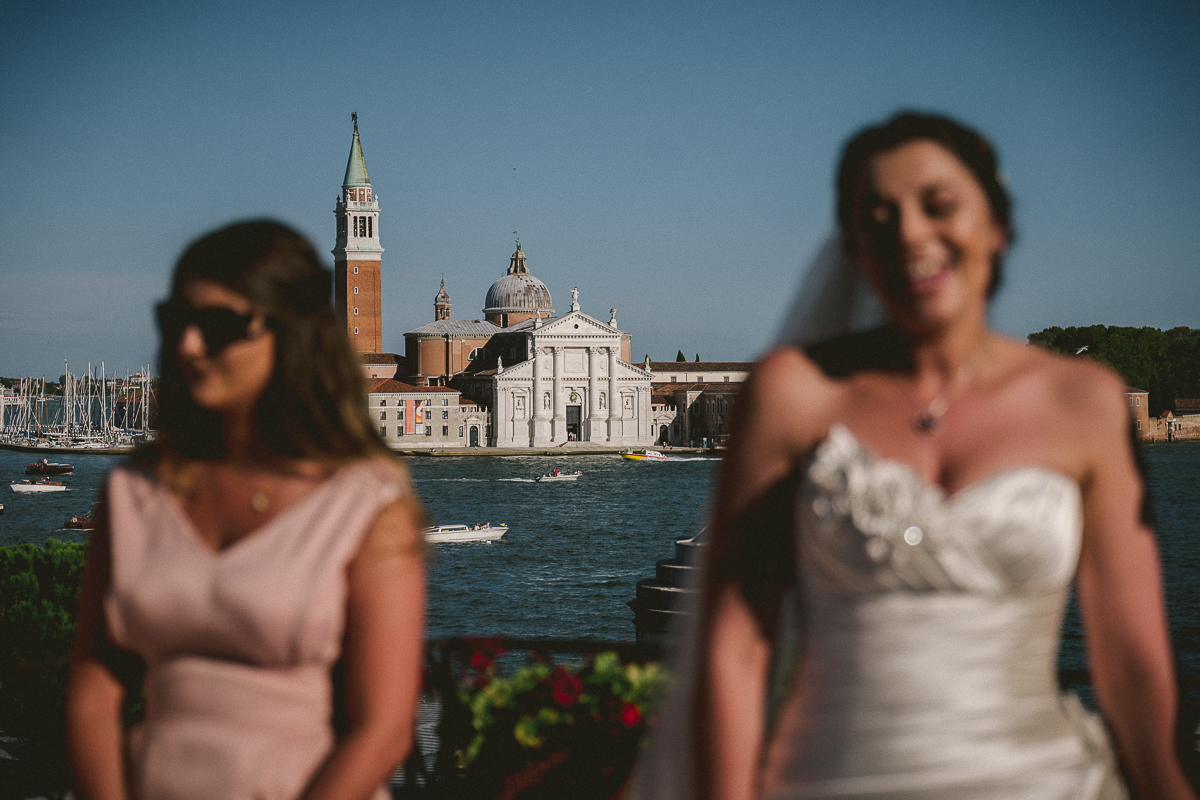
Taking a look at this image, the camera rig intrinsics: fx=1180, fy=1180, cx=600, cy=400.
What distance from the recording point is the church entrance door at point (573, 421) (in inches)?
2729

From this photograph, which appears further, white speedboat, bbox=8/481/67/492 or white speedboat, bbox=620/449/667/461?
white speedboat, bbox=620/449/667/461

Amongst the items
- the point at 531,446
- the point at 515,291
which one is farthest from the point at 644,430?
the point at 515,291

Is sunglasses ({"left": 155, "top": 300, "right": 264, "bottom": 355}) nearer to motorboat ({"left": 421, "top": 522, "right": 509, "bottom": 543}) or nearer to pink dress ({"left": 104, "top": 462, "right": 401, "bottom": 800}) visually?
pink dress ({"left": 104, "top": 462, "right": 401, "bottom": 800})

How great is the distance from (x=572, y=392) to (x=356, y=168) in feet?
64.8

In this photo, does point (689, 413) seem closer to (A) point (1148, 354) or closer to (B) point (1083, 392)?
(A) point (1148, 354)

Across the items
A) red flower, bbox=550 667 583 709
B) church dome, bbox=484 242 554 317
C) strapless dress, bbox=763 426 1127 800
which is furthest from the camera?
church dome, bbox=484 242 554 317

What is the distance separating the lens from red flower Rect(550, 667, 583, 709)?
2.66 m

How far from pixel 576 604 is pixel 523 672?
2043 cm

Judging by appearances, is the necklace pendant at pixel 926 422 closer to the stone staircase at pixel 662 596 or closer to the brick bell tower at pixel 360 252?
the stone staircase at pixel 662 596

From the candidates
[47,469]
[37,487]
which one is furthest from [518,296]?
[37,487]

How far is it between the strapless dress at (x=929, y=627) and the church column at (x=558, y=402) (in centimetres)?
6625

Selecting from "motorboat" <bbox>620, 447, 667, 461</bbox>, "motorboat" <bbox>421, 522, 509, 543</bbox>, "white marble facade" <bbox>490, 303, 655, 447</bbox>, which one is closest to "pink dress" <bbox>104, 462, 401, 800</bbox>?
"motorboat" <bbox>421, 522, 509, 543</bbox>

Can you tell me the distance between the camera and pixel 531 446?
6769cm

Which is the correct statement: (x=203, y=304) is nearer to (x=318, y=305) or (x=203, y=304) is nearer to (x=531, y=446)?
(x=318, y=305)
